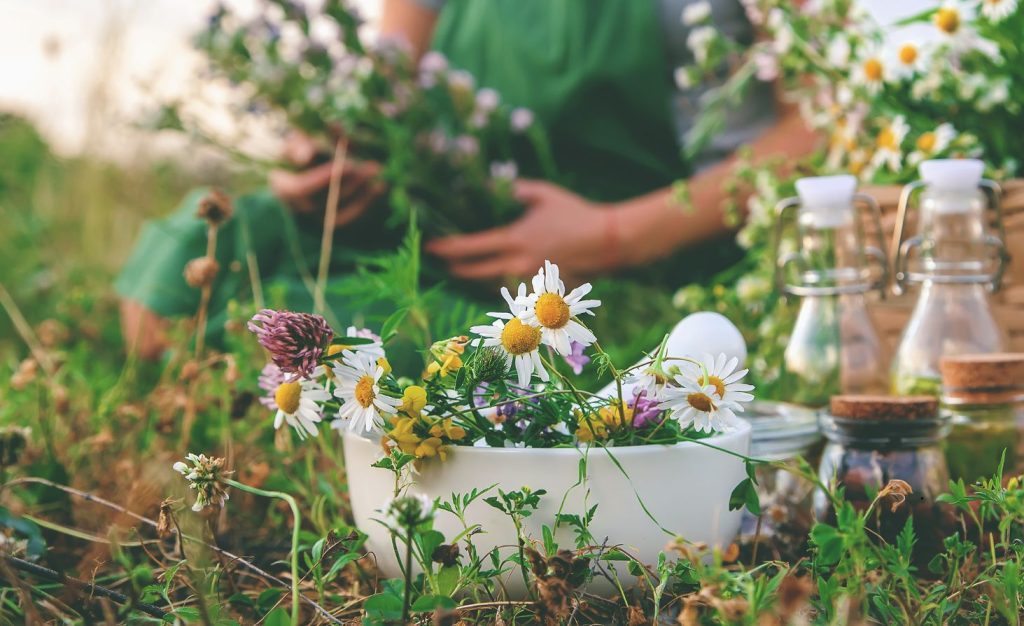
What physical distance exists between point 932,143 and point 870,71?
14 cm

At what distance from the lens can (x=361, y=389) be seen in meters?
0.48

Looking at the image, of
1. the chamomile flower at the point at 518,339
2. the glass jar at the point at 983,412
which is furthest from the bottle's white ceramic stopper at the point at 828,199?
the chamomile flower at the point at 518,339

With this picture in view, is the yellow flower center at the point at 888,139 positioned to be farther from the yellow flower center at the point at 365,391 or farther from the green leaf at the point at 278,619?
the green leaf at the point at 278,619

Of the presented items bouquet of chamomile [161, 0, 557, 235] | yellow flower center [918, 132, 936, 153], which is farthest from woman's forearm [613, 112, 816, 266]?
yellow flower center [918, 132, 936, 153]

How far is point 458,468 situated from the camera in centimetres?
48

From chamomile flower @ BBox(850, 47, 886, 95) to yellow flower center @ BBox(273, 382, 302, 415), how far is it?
81 centimetres

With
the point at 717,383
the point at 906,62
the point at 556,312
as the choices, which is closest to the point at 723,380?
the point at 717,383

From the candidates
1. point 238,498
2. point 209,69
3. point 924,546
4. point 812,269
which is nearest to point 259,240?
point 209,69

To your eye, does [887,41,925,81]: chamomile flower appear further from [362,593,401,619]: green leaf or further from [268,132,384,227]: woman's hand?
[362,593,401,619]: green leaf

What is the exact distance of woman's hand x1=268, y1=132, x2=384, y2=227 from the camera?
4.44ft

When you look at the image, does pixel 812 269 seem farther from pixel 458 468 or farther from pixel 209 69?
pixel 209 69

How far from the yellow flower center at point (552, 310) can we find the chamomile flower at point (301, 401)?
0.14 m

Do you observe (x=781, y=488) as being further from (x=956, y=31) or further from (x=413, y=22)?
(x=413, y=22)

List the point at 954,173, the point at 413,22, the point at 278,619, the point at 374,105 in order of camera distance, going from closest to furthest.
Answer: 1. the point at 278,619
2. the point at 954,173
3. the point at 374,105
4. the point at 413,22
